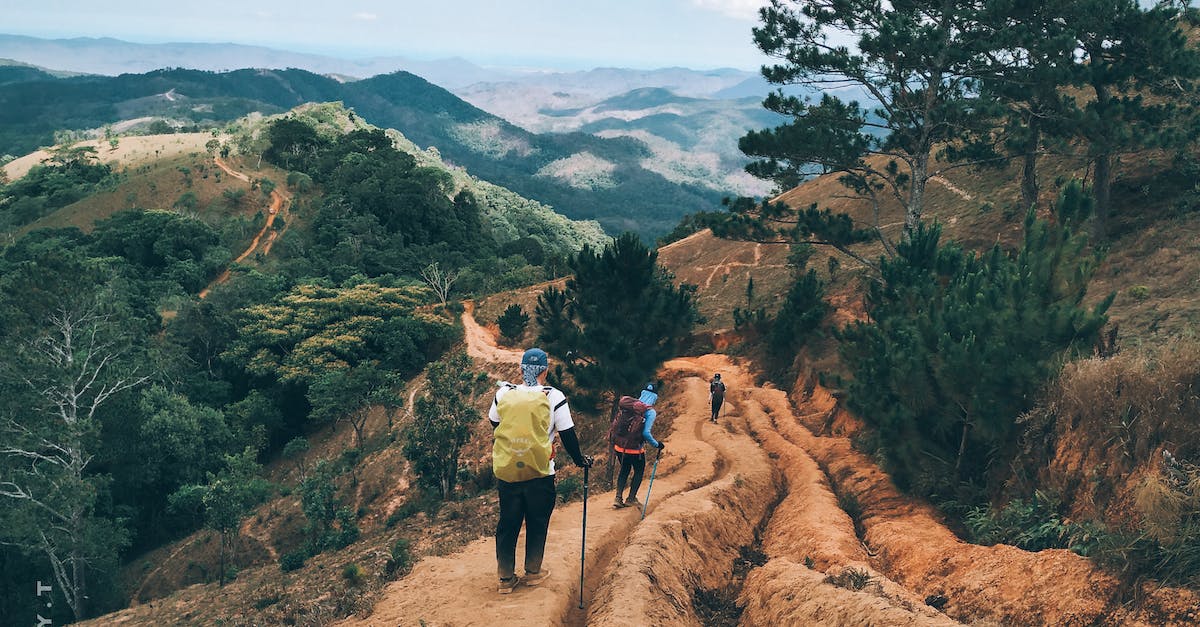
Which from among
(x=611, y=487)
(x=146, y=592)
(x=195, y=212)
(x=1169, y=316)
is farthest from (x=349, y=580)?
(x=195, y=212)

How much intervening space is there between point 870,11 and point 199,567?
38.7 m

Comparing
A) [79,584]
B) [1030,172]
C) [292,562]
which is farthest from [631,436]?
[79,584]

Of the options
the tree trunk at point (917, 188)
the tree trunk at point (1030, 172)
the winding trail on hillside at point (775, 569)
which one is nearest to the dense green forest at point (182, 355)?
the winding trail on hillside at point (775, 569)

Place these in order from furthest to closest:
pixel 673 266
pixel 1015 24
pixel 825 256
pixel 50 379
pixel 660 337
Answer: pixel 673 266
pixel 825 256
pixel 50 379
pixel 1015 24
pixel 660 337

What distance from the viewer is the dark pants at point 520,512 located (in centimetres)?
688

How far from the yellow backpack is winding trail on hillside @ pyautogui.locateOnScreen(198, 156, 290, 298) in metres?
72.1

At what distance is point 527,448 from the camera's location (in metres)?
6.62

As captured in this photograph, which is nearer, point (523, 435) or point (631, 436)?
point (523, 435)

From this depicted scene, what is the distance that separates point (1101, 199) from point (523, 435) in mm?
28008

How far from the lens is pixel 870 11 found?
74.0ft

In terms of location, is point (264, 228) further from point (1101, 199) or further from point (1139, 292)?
point (1139, 292)

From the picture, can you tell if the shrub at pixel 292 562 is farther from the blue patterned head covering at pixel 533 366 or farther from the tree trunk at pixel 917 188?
the tree trunk at pixel 917 188

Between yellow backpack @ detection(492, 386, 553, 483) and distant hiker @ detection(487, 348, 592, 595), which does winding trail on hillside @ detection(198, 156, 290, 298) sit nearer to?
distant hiker @ detection(487, 348, 592, 595)

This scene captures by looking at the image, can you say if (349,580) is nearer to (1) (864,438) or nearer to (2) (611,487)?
(2) (611,487)
